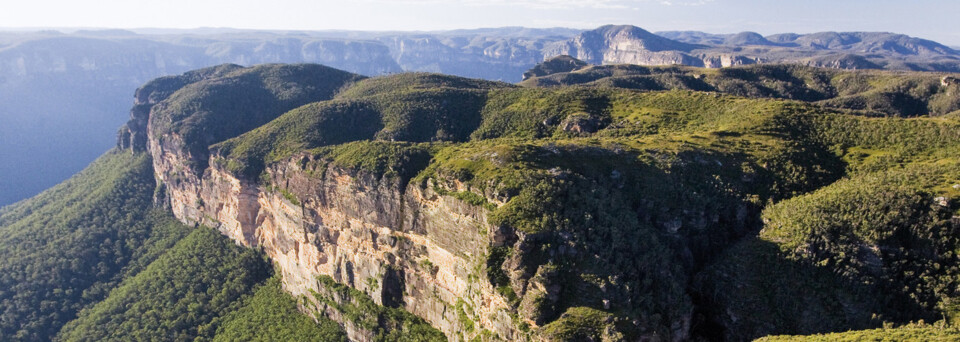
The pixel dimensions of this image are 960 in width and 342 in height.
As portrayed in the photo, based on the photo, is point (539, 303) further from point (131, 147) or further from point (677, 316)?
point (131, 147)

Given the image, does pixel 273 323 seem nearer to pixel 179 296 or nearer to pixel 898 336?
pixel 179 296

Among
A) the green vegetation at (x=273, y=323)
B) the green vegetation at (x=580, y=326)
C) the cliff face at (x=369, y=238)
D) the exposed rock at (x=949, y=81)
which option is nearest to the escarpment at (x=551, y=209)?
the green vegetation at (x=580, y=326)

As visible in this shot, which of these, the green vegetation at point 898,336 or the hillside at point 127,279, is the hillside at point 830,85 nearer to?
the green vegetation at point 898,336

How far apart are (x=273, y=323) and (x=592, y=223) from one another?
46.6 metres

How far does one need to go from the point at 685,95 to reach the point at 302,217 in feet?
202

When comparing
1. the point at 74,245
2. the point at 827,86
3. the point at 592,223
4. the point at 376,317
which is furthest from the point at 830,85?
the point at 74,245

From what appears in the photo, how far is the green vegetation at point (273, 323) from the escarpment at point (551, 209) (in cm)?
194

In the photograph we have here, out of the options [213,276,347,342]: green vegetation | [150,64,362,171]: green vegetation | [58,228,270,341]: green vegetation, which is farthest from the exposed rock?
[150,64,362,171]: green vegetation

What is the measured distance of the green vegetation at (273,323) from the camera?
66.9 meters

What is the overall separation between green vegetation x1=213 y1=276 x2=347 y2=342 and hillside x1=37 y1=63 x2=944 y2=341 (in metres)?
0.78

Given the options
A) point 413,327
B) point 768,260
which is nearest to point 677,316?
point 768,260

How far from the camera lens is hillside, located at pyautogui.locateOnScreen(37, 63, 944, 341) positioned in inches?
1754

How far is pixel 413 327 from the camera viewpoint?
5847cm

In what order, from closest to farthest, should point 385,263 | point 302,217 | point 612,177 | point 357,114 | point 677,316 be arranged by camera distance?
point 677,316 → point 612,177 → point 385,263 → point 302,217 → point 357,114
